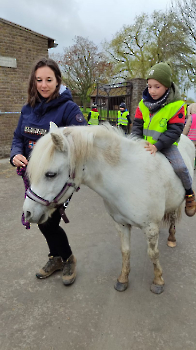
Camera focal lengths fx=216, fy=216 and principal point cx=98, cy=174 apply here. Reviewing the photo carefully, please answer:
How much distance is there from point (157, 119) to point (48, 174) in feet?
3.78

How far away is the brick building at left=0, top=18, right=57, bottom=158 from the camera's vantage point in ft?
22.4

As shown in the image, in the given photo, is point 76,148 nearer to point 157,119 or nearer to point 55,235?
point 157,119

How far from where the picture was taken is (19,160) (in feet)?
5.76

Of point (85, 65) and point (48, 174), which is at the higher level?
point (85, 65)

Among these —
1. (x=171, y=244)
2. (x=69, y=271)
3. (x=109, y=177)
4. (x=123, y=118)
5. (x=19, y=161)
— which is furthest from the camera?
(x=123, y=118)

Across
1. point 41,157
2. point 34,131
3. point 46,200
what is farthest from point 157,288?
point 34,131

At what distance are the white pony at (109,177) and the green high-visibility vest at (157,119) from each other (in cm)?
20

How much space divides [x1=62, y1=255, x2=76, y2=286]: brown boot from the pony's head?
999 mm

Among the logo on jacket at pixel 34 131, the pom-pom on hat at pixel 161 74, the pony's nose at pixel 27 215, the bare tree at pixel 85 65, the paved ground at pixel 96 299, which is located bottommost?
the paved ground at pixel 96 299

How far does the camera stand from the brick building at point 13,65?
22.4 ft

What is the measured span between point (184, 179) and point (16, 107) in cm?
702

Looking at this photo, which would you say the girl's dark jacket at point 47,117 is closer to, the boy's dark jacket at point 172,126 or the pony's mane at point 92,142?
the pony's mane at point 92,142

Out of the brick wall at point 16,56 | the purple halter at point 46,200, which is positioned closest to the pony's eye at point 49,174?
the purple halter at point 46,200

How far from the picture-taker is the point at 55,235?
2174mm
